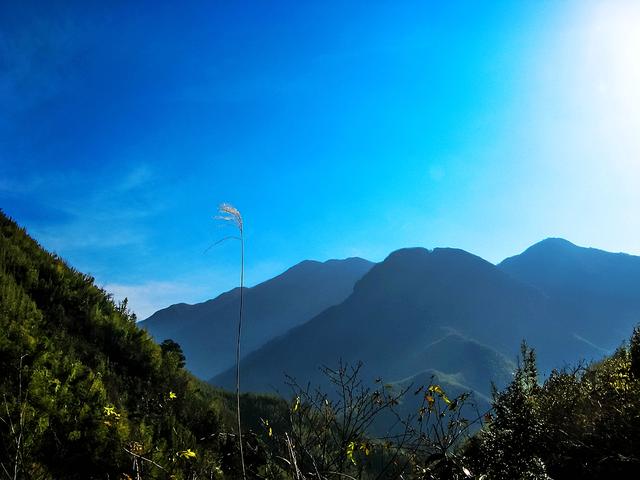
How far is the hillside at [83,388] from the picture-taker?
5.43 meters

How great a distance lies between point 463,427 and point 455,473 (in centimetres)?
169

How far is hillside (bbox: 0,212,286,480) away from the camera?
17.8 feet

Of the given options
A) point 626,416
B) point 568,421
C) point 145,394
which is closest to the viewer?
point 626,416

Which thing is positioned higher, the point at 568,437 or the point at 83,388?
the point at 83,388

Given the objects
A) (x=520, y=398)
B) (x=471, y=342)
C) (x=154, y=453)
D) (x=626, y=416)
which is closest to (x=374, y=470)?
(x=520, y=398)

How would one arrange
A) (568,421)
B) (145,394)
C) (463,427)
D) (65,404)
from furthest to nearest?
(568,421) → (145,394) → (65,404) → (463,427)

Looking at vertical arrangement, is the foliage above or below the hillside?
below

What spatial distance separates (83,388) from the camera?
644cm

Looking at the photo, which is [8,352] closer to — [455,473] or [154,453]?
[154,453]

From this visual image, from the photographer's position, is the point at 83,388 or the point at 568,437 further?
the point at 568,437

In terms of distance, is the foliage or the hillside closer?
the hillside

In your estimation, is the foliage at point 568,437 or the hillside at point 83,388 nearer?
the hillside at point 83,388

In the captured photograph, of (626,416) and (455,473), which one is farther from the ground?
(455,473)

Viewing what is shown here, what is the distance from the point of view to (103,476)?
5590 millimetres
